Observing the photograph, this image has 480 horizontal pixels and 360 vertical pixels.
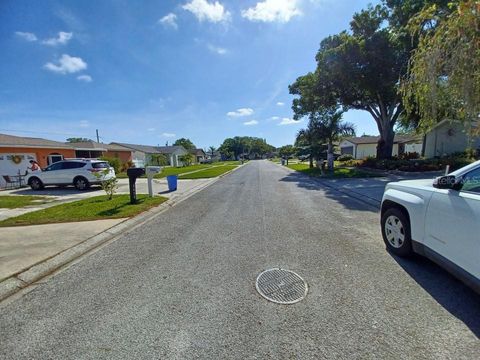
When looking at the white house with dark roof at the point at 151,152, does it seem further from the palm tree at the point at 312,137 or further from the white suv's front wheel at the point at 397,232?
the white suv's front wheel at the point at 397,232

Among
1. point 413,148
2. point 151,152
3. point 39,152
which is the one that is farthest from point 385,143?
point 151,152

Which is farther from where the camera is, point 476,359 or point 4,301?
point 4,301

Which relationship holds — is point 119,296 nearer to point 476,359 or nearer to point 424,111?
point 476,359

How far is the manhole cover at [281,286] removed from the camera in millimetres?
3000

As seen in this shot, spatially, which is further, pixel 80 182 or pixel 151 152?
pixel 151 152

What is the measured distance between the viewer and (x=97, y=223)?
21.1ft

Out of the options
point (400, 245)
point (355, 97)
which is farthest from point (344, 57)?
point (400, 245)

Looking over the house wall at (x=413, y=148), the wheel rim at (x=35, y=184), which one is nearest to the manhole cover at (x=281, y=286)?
the wheel rim at (x=35, y=184)

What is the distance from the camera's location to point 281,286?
3258mm

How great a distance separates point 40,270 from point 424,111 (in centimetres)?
866

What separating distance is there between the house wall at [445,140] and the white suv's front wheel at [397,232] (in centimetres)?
2855

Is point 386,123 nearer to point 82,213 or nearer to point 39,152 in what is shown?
point 82,213

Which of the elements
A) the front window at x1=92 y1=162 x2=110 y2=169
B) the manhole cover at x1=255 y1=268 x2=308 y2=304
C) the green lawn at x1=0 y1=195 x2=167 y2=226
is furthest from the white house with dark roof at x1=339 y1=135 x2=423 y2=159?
the manhole cover at x1=255 y1=268 x2=308 y2=304

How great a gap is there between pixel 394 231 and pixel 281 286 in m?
2.27
